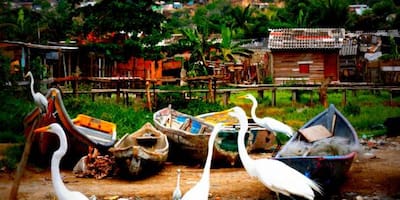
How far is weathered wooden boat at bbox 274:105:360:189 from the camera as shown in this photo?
615 cm

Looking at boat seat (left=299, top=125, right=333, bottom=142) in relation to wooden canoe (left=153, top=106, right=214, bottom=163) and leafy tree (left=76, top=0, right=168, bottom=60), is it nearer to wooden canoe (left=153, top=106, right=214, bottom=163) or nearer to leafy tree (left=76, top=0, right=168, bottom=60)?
wooden canoe (left=153, top=106, right=214, bottom=163)

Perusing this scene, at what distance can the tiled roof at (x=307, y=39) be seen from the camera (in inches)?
701

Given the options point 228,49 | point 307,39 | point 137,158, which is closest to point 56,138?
point 137,158

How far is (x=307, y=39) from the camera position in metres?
18.0

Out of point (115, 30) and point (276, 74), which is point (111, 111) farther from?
point (276, 74)

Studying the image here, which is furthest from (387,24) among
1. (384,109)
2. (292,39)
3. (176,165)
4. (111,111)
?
(176,165)

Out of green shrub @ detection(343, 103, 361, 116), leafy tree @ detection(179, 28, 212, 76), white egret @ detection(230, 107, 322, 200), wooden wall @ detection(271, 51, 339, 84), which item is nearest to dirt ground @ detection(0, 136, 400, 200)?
white egret @ detection(230, 107, 322, 200)

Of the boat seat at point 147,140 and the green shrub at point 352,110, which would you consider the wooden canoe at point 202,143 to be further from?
the green shrub at point 352,110

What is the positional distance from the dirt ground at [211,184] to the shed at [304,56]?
9.92 meters

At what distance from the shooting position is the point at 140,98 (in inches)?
541

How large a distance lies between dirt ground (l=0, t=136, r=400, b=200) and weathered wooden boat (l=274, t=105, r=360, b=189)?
1.11 feet

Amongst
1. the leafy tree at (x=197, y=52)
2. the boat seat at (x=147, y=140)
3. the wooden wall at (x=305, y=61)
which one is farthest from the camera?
the wooden wall at (x=305, y=61)

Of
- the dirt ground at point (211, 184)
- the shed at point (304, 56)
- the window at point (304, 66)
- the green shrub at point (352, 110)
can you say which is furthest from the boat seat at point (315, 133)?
the window at point (304, 66)

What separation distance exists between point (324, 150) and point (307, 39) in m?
11.5
